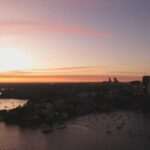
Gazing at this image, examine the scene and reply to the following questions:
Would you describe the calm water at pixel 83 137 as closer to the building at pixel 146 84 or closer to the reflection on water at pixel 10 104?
the reflection on water at pixel 10 104

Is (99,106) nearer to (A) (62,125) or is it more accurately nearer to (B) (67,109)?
(B) (67,109)

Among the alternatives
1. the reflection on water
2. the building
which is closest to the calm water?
the reflection on water

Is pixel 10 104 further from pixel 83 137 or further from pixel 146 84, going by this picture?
pixel 83 137

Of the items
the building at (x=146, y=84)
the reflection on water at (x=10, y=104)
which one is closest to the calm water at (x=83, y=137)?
the reflection on water at (x=10, y=104)

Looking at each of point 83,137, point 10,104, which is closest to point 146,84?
point 10,104

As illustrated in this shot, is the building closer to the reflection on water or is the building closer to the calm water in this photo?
the reflection on water

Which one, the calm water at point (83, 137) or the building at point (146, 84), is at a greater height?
the building at point (146, 84)

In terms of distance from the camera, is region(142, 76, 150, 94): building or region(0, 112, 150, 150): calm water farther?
region(142, 76, 150, 94): building

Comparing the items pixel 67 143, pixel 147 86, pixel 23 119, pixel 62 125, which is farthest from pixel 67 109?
pixel 147 86
